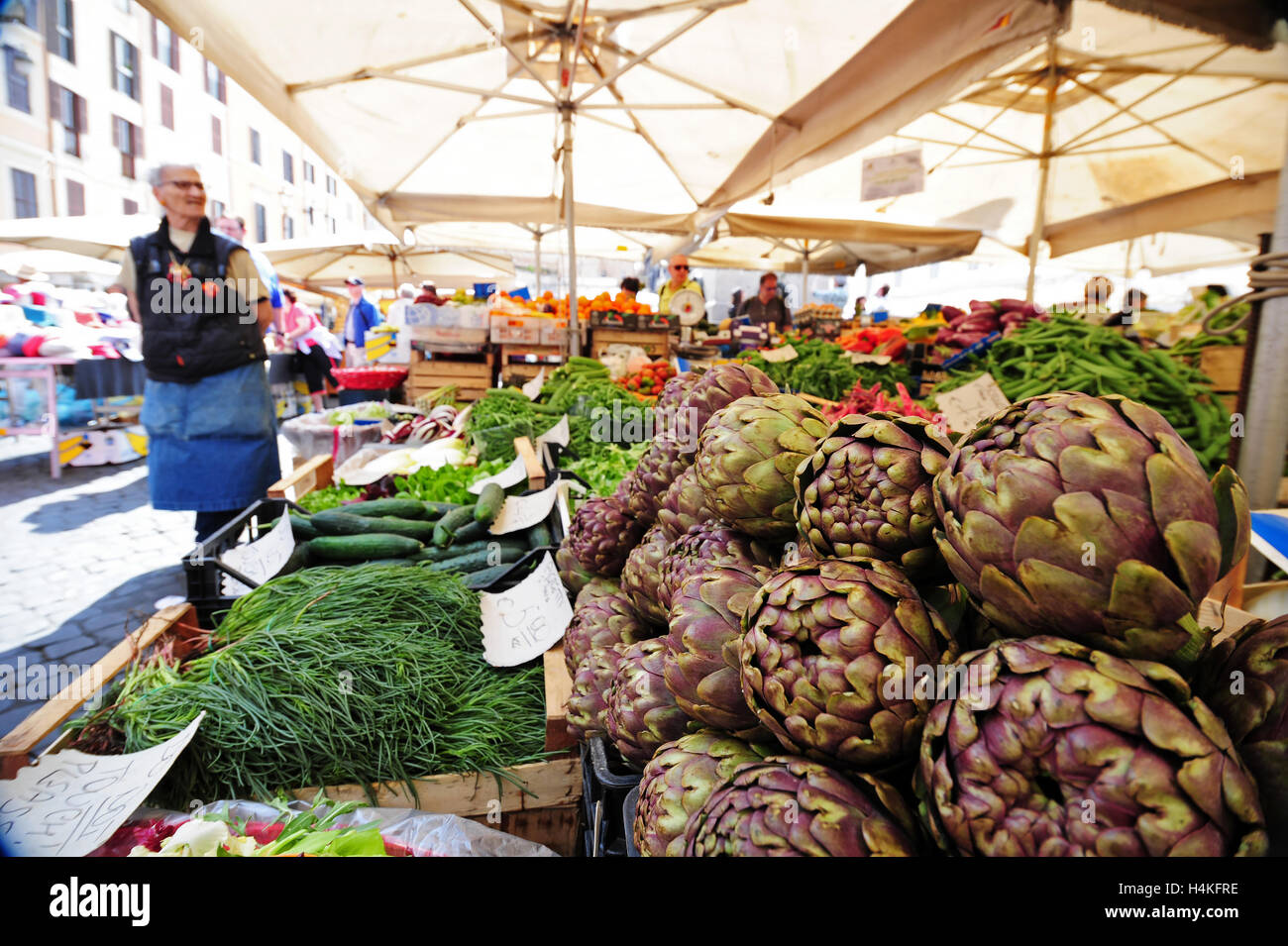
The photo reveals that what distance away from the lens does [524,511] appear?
273 centimetres

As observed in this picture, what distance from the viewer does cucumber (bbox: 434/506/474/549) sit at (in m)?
2.61

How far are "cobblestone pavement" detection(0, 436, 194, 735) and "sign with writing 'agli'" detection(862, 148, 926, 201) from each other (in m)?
4.53

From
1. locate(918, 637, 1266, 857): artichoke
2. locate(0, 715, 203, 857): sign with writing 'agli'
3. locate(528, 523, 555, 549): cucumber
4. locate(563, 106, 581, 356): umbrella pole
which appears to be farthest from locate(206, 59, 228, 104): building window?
locate(918, 637, 1266, 857): artichoke

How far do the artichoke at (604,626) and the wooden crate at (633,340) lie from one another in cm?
452

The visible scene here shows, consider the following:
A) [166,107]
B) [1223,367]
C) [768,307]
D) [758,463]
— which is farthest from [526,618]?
[166,107]

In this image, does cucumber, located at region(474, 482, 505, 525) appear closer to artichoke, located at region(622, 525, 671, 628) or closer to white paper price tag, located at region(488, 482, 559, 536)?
white paper price tag, located at region(488, 482, 559, 536)

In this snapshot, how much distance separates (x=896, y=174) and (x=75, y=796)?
4.73m

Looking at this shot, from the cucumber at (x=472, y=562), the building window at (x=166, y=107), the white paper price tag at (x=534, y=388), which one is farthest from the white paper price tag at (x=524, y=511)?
the building window at (x=166, y=107)

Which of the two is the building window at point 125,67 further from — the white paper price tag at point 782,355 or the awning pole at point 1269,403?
the awning pole at point 1269,403

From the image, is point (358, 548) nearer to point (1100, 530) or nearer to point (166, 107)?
point (1100, 530)

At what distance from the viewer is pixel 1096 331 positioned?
302cm

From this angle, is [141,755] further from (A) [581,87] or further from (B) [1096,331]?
(A) [581,87]

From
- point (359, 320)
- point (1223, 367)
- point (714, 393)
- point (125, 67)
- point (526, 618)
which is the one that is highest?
point (125, 67)

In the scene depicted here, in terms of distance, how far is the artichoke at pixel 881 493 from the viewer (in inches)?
32.4
